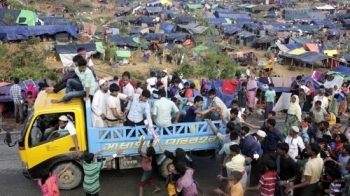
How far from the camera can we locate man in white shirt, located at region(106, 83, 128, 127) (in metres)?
7.46

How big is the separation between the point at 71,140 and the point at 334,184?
16.1ft

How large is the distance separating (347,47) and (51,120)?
36549 mm

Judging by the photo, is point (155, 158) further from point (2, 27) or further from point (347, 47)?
point (347, 47)

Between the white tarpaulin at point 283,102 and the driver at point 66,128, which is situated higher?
the driver at point 66,128

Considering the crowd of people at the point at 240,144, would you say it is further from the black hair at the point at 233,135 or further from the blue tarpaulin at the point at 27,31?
the blue tarpaulin at the point at 27,31

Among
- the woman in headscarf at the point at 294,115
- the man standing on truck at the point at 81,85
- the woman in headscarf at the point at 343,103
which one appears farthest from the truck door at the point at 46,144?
the woman in headscarf at the point at 343,103

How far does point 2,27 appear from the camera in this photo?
1068 inches

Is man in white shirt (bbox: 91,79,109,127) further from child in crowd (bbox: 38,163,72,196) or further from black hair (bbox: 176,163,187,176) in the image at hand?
black hair (bbox: 176,163,187,176)

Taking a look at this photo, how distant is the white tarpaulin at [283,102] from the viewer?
13.8 m

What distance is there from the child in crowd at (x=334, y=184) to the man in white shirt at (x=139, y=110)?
3.50m

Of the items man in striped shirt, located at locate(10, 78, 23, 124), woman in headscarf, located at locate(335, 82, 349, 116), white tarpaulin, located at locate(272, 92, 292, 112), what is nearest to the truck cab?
man in striped shirt, located at locate(10, 78, 23, 124)

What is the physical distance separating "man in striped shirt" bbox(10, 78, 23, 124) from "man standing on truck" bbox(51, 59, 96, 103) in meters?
4.61

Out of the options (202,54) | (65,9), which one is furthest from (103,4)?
(202,54)

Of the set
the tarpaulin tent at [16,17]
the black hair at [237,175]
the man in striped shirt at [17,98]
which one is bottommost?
the man in striped shirt at [17,98]
